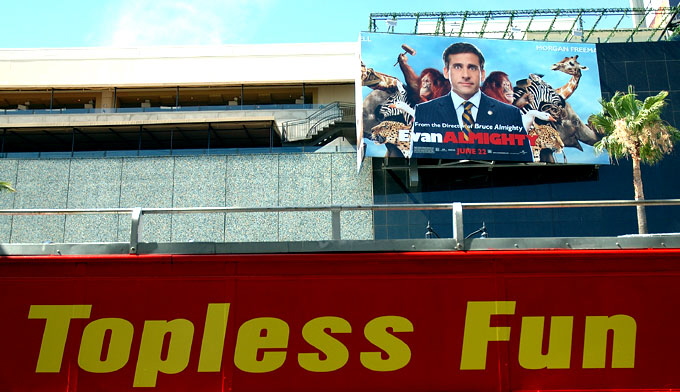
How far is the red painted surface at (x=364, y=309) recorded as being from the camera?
4266mm

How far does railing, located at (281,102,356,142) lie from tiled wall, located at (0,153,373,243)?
2.19 metres

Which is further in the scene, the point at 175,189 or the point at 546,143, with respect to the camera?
the point at 175,189

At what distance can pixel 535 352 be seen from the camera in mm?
4289

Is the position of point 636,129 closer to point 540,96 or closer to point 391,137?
point 540,96

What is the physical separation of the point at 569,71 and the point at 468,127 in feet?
17.8

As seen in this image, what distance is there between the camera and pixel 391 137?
2234 cm

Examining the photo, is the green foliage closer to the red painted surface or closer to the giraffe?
the giraffe

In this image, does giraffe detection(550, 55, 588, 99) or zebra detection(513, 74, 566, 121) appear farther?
giraffe detection(550, 55, 588, 99)

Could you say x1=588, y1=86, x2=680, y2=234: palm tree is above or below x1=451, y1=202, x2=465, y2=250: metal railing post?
above

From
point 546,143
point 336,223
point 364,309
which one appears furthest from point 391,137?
point 364,309

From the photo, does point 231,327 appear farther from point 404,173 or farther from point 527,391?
point 404,173

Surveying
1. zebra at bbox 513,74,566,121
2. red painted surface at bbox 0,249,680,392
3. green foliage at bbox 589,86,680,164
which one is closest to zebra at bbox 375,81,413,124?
zebra at bbox 513,74,566,121

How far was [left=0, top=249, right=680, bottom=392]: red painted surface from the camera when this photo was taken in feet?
14.0

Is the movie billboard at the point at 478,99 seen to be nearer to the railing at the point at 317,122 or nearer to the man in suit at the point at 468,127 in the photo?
the man in suit at the point at 468,127
